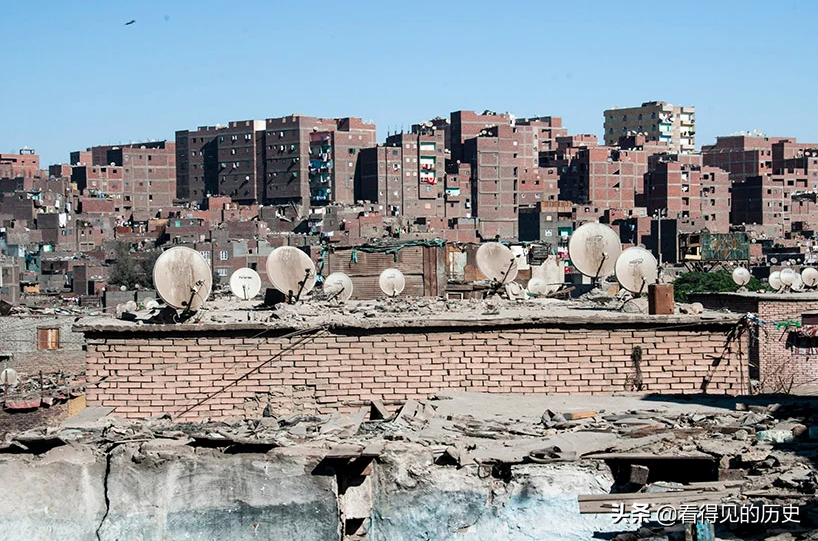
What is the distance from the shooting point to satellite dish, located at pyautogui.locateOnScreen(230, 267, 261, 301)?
15531mm

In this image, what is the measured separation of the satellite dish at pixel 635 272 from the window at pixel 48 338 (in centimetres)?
2156

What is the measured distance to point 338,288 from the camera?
16781 millimetres

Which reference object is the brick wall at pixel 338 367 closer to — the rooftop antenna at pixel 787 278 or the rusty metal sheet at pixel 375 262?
the rusty metal sheet at pixel 375 262

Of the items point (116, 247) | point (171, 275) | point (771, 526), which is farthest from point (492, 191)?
point (771, 526)

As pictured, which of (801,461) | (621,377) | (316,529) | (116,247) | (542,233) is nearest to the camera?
(801,461)

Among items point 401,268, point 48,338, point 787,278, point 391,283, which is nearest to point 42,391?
point 401,268

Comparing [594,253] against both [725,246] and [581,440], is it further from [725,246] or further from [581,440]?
[725,246]

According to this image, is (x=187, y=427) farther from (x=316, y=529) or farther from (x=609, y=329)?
(x=609, y=329)

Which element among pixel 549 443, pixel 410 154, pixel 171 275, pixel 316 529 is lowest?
pixel 316 529

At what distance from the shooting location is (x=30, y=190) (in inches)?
2778

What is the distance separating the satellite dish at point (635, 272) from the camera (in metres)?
12.7

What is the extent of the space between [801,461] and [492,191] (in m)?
70.7

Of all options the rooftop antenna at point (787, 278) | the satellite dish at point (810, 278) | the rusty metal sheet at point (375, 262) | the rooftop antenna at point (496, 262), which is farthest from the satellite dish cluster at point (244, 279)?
the satellite dish at point (810, 278)

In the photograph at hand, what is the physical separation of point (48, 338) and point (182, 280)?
20.8 m
